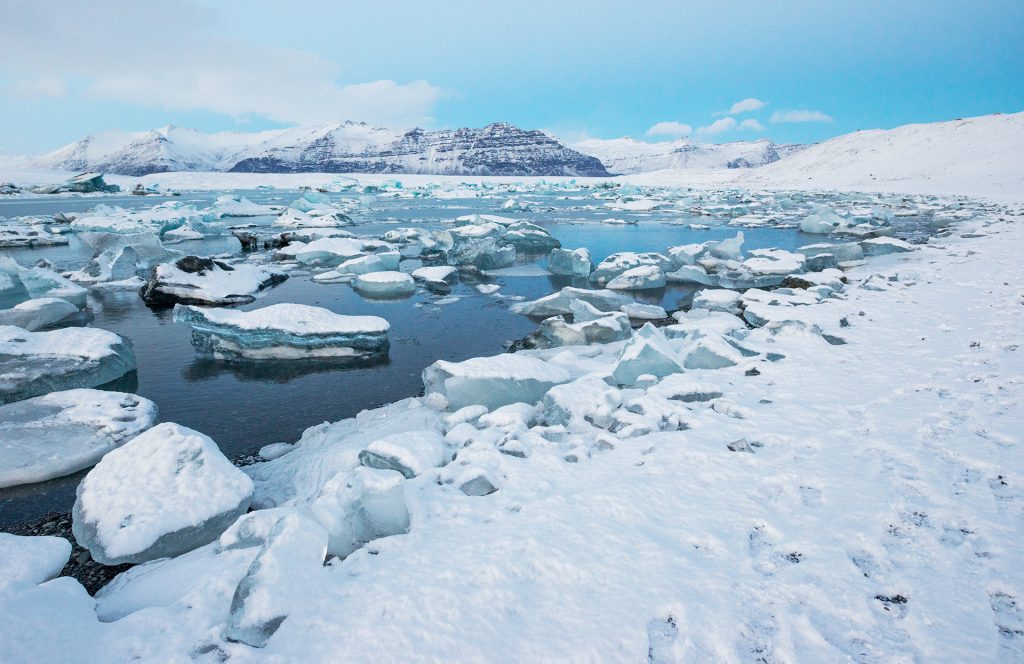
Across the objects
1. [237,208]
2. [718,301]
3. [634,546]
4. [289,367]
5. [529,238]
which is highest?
[237,208]

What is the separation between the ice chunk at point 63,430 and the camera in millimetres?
3104

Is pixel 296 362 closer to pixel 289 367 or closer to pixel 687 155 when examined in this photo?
pixel 289 367

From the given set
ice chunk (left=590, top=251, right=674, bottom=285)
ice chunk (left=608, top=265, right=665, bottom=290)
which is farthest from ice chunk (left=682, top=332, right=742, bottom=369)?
ice chunk (left=590, top=251, right=674, bottom=285)

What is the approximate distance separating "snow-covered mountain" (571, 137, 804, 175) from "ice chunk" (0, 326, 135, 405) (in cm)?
13779

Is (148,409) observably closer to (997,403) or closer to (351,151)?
(997,403)

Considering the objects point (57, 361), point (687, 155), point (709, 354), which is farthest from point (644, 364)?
point (687, 155)

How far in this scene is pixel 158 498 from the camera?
2.44 meters

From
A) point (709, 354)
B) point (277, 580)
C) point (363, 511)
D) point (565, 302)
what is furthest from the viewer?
point (565, 302)

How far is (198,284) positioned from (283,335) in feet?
11.3

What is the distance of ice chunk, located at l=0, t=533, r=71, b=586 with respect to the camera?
1909 mm

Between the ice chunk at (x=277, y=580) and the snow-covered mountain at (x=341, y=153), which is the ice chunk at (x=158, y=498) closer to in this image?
the ice chunk at (x=277, y=580)

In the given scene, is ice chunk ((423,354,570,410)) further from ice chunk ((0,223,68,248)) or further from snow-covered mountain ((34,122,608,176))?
snow-covered mountain ((34,122,608,176))

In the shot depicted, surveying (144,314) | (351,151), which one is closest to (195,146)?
(351,151)

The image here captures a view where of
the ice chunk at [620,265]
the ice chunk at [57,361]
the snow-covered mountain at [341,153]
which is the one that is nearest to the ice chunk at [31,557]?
the ice chunk at [57,361]
